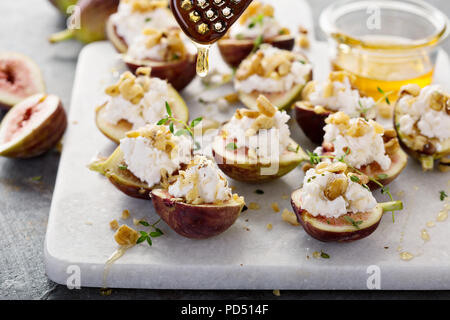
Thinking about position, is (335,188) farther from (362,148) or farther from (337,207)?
(362,148)

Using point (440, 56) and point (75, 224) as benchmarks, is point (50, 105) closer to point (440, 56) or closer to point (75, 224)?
point (75, 224)

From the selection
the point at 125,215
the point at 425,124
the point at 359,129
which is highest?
the point at 359,129

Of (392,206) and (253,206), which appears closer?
(392,206)

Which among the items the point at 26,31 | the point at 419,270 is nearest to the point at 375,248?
the point at 419,270

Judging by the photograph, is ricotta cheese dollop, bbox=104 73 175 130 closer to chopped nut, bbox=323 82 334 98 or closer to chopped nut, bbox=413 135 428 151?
chopped nut, bbox=323 82 334 98

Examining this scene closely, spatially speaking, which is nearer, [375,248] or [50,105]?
[375,248]

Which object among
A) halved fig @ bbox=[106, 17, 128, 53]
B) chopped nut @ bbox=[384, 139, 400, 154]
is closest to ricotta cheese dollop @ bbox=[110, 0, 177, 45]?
halved fig @ bbox=[106, 17, 128, 53]

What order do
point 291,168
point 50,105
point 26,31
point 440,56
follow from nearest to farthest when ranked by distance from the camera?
1. point 291,168
2. point 50,105
3. point 440,56
4. point 26,31

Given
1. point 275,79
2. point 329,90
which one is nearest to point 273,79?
point 275,79
